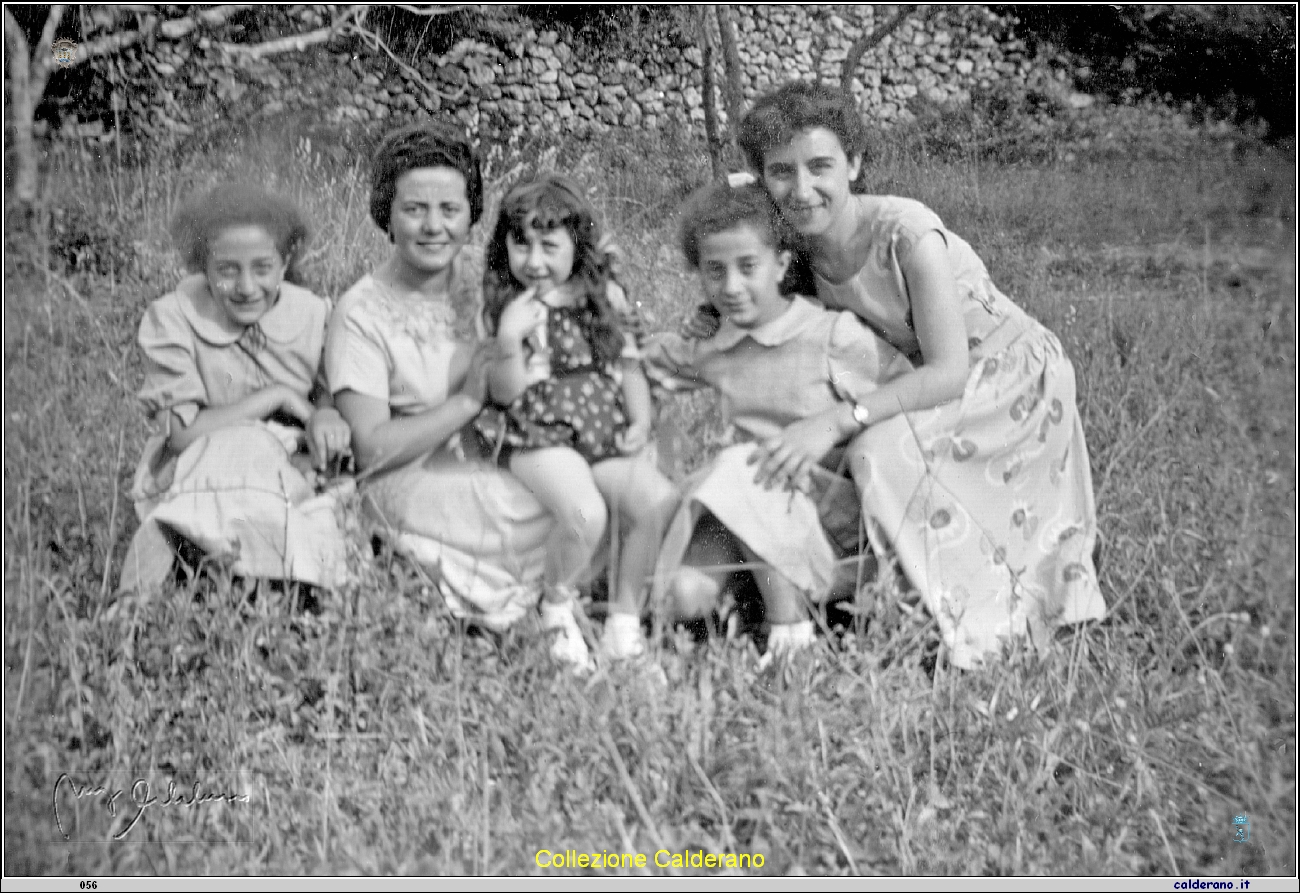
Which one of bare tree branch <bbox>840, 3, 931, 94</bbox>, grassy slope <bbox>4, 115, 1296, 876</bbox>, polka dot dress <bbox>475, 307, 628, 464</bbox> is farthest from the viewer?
bare tree branch <bbox>840, 3, 931, 94</bbox>

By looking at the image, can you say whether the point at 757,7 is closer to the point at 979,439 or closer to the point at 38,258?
the point at 979,439

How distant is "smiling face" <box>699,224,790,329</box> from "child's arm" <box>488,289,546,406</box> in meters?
0.39

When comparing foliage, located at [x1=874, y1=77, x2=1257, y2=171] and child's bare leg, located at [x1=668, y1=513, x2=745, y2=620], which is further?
foliage, located at [x1=874, y1=77, x2=1257, y2=171]

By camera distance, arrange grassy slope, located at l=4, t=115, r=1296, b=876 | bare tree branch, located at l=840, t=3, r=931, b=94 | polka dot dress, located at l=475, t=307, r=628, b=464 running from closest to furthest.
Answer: grassy slope, located at l=4, t=115, r=1296, b=876
polka dot dress, located at l=475, t=307, r=628, b=464
bare tree branch, located at l=840, t=3, r=931, b=94

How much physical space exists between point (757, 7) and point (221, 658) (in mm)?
1905

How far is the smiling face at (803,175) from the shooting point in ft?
10.5

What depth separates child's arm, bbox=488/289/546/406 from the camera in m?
3.17

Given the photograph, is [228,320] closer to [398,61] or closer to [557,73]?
[398,61]

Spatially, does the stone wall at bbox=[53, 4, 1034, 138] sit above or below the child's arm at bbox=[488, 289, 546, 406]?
above

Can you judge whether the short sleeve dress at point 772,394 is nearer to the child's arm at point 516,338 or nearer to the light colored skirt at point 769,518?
the light colored skirt at point 769,518

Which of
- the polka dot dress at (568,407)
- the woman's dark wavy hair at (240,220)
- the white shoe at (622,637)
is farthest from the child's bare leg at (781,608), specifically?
the woman's dark wavy hair at (240,220)

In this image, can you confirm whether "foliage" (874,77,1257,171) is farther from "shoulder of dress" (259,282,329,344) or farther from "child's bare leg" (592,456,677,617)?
"shoulder of dress" (259,282,329,344)
